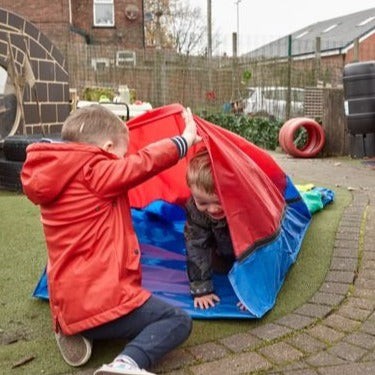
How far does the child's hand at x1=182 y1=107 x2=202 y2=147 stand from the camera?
2.47m

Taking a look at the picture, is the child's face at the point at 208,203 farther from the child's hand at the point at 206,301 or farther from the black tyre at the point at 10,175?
the black tyre at the point at 10,175

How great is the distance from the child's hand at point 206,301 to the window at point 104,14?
23412mm

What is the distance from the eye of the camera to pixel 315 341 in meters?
2.40

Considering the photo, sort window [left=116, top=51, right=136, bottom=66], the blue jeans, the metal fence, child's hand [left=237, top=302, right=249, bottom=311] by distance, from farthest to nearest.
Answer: window [left=116, top=51, right=136, bottom=66], the metal fence, child's hand [left=237, top=302, right=249, bottom=311], the blue jeans

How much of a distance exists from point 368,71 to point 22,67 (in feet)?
16.3

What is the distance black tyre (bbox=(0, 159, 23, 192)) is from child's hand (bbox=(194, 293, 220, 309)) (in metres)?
3.90

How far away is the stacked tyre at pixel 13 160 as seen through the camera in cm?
596

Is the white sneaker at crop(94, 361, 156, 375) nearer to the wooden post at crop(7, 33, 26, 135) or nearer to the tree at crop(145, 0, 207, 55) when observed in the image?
the wooden post at crop(7, 33, 26, 135)

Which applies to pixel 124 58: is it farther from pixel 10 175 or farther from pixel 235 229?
pixel 235 229

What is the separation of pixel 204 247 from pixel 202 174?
1.29ft

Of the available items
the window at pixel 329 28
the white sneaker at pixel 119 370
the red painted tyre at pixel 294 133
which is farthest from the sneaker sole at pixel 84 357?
the window at pixel 329 28

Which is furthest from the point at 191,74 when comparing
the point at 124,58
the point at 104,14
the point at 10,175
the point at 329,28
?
the point at 329,28

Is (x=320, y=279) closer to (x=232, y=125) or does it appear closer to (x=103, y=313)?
(x=103, y=313)

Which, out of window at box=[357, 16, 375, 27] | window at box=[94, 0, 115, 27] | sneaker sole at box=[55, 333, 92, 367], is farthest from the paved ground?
window at box=[357, 16, 375, 27]
